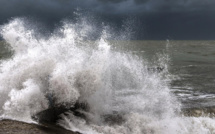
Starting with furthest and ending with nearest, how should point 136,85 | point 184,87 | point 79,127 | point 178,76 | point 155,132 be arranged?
point 178,76 → point 184,87 → point 136,85 → point 155,132 → point 79,127

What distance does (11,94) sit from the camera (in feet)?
26.5

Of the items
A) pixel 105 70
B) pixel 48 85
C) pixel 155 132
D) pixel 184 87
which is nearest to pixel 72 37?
pixel 105 70

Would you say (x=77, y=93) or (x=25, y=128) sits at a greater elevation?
(x=77, y=93)

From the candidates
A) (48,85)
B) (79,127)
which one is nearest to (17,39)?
(48,85)

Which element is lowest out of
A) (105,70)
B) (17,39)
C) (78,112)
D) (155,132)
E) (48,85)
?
(155,132)

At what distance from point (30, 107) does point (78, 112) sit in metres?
1.51

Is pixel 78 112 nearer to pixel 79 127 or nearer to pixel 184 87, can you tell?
pixel 79 127

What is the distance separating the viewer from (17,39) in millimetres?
10070

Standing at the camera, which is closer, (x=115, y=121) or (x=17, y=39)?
(x=115, y=121)

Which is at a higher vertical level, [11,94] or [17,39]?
[17,39]

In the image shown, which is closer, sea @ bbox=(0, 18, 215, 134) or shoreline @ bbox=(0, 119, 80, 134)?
shoreline @ bbox=(0, 119, 80, 134)

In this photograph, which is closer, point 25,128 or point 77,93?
point 25,128

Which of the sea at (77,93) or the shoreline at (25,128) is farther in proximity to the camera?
the sea at (77,93)

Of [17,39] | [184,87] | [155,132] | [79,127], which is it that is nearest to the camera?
[79,127]
